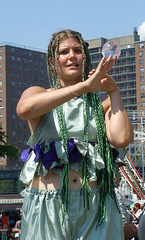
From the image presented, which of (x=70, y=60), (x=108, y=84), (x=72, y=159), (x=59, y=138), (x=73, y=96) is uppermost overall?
(x=70, y=60)

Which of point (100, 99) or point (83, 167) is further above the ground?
point (100, 99)

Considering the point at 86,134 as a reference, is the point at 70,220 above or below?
below

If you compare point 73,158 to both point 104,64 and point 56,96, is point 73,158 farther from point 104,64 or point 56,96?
point 104,64

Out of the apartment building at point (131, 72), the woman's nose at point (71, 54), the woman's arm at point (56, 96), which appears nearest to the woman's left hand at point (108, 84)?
the woman's arm at point (56, 96)

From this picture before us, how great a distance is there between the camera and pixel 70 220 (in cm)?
Answer: 295

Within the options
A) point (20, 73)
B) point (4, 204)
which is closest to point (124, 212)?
point (4, 204)

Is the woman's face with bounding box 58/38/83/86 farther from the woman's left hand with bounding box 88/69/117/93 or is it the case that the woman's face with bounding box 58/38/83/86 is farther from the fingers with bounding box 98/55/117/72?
the fingers with bounding box 98/55/117/72

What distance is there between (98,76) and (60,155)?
0.52 metres

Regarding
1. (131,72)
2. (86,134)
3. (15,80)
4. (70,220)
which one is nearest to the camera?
(70,220)

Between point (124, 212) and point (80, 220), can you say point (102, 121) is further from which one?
point (124, 212)

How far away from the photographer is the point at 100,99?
342cm

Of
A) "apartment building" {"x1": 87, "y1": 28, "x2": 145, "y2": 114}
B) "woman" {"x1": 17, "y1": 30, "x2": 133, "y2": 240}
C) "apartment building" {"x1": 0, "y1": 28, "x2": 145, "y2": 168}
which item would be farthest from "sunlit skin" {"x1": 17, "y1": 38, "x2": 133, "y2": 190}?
"apartment building" {"x1": 87, "y1": 28, "x2": 145, "y2": 114}

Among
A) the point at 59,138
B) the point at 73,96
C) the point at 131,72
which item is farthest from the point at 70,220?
the point at 131,72

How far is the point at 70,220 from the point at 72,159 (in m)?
0.36
